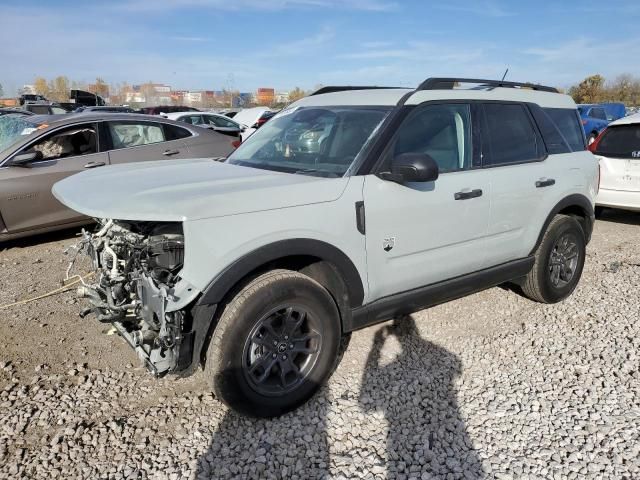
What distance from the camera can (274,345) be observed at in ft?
9.32

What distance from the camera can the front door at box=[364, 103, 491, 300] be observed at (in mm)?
3072

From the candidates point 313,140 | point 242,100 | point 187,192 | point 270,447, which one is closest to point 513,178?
point 313,140

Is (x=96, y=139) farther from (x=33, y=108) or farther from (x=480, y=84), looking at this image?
(x=33, y=108)

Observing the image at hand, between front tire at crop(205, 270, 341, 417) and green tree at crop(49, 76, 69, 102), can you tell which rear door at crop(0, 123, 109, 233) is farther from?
green tree at crop(49, 76, 69, 102)

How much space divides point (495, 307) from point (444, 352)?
1083 millimetres

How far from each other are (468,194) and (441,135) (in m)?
0.46

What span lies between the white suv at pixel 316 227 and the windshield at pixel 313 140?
0.01 metres

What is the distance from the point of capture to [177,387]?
321 cm

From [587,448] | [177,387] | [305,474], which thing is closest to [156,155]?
[177,387]

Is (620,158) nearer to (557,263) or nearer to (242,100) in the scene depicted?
(557,263)

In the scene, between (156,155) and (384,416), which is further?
(156,155)

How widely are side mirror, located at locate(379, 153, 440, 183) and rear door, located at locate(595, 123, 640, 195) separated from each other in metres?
5.57

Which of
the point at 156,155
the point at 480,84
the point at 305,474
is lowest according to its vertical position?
the point at 305,474

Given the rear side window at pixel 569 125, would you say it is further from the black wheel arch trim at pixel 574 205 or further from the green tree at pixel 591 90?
the green tree at pixel 591 90
